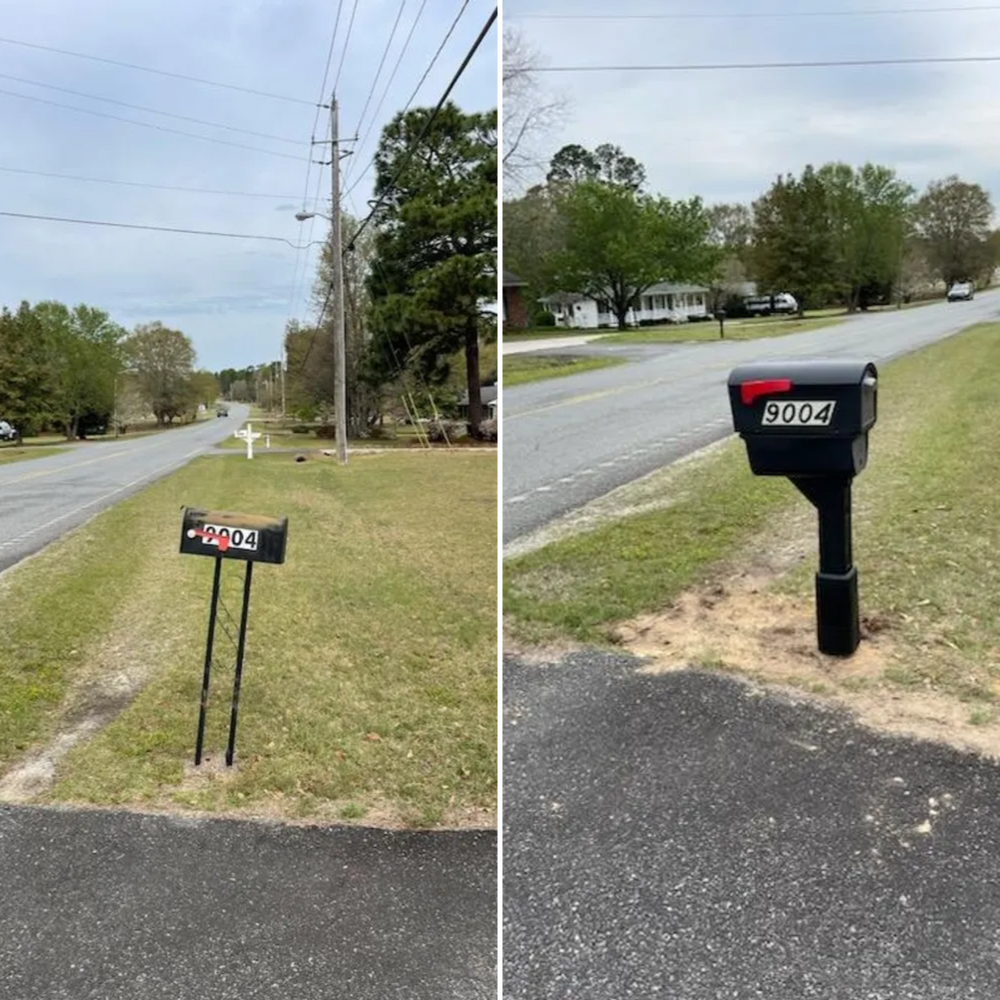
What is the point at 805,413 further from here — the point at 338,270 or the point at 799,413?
the point at 338,270

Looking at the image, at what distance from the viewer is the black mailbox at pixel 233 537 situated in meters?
3.94

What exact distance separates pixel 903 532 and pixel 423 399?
96.3 ft

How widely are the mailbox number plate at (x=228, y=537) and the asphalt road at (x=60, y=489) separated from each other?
6533 millimetres

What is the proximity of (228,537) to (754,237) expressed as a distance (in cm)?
1889

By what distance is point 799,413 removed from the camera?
3225mm

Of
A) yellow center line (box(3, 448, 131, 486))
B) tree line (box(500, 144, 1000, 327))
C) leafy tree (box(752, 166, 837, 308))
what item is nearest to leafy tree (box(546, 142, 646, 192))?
tree line (box(500, 144, 1000, 327))

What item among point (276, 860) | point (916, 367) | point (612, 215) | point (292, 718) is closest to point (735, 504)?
point (612, 215)

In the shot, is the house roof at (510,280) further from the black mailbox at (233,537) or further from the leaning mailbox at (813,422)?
the black mailbox at (233,537)

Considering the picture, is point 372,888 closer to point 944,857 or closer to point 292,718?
point 944,857

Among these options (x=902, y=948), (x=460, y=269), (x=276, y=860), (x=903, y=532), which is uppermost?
(x=460, y=269)

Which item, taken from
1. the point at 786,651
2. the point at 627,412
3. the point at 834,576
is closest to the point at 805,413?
the point at 834,576

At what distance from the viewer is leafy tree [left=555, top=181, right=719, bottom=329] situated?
3.66 meters

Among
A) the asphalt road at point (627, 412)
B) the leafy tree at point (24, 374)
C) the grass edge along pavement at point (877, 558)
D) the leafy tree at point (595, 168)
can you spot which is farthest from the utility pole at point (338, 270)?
the leafy tree at point (24, 374)

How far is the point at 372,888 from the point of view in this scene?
9.48ft
